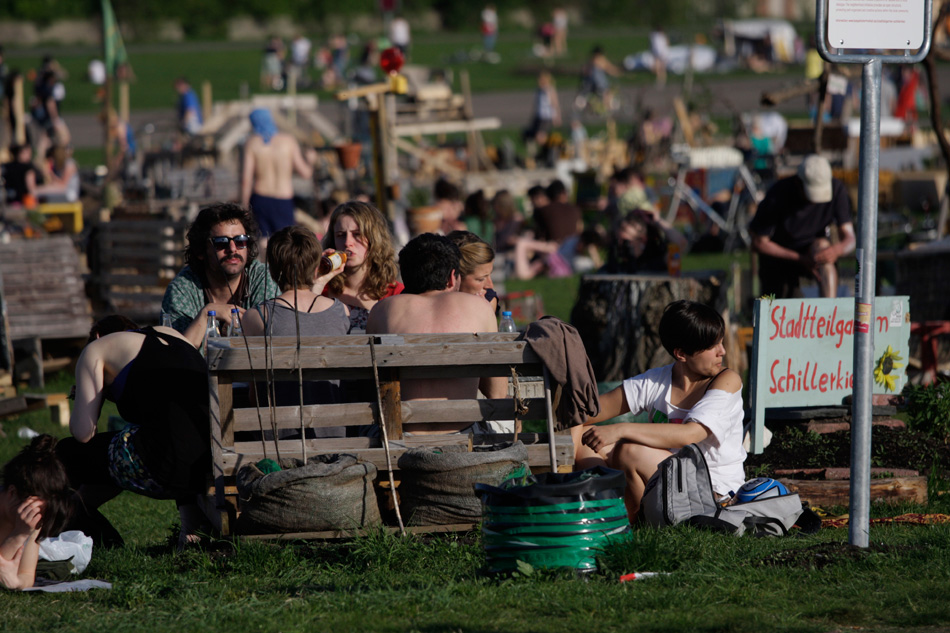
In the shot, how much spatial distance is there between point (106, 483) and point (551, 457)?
1.98 metres

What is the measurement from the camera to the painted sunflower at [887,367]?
6.20m

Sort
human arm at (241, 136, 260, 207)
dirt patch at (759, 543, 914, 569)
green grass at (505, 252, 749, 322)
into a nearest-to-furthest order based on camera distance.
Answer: dirt patch at (759, 543, 914, 569) → human arm at (241, 136, 260, 207) → green grass at (505, 252, 749, 322)

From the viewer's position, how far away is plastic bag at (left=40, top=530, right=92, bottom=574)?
15.0 ft

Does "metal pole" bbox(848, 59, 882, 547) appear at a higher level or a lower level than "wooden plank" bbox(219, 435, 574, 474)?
higher

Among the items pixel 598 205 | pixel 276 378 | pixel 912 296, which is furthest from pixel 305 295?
pixel 598 205

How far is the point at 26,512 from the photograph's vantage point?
14.4 ft

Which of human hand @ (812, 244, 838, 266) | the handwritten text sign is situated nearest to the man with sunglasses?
the handwritten text sign

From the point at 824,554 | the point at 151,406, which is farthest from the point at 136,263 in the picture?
the point at 824,554

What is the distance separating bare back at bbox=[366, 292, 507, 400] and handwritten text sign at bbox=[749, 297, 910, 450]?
1454mm

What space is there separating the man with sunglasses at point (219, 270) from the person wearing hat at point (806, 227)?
163 inches

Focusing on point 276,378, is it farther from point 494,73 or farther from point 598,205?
point 494,73

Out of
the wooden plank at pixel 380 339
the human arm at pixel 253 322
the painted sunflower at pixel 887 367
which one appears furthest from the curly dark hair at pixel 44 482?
the painted sunflower at pixel 887 367

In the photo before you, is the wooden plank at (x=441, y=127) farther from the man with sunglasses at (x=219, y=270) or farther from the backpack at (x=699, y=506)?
the backpack at (x=699, y=506)

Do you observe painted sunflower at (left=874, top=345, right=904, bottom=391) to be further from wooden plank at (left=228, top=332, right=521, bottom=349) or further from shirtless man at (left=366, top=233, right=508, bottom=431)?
wooden plank at (left=228, top=332, right=521, bottom=349)
